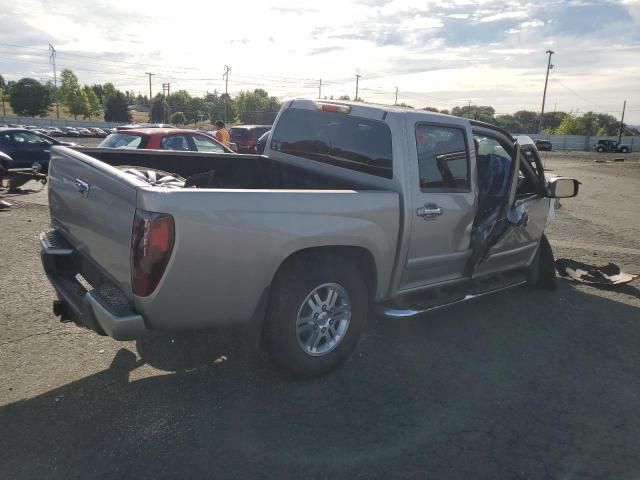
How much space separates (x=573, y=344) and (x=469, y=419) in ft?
6.01

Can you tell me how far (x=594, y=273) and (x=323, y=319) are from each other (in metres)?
4.50

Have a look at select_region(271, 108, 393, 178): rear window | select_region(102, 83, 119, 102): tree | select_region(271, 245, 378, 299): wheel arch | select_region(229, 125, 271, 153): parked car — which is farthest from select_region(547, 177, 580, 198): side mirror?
select_region(102, 83, 119, 102): tree

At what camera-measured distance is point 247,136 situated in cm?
1948

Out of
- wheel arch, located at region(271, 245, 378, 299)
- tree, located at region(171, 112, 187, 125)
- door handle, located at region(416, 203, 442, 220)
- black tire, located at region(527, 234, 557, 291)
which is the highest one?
tree, located at region(171, 112, 187, 125)

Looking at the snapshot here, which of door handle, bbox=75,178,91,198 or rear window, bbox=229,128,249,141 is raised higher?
rear window, bbox=229,128,249,141

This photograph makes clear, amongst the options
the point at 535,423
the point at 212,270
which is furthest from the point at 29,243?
the point at 535,423

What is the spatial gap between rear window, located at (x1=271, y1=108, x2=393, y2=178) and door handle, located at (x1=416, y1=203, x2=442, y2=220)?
14.7 inches

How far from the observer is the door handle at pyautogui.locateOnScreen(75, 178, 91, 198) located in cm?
339

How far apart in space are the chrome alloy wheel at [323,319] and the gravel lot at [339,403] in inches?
10.7

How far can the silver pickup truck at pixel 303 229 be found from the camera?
116 inches

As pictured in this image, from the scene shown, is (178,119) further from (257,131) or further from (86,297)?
(86,297)

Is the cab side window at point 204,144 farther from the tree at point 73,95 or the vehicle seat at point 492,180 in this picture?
the tree at point 73,95

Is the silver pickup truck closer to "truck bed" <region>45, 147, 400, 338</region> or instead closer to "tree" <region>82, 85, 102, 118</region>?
"truck bed" <region>45, 147, 400, 338</region>

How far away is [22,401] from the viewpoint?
10.8ft
